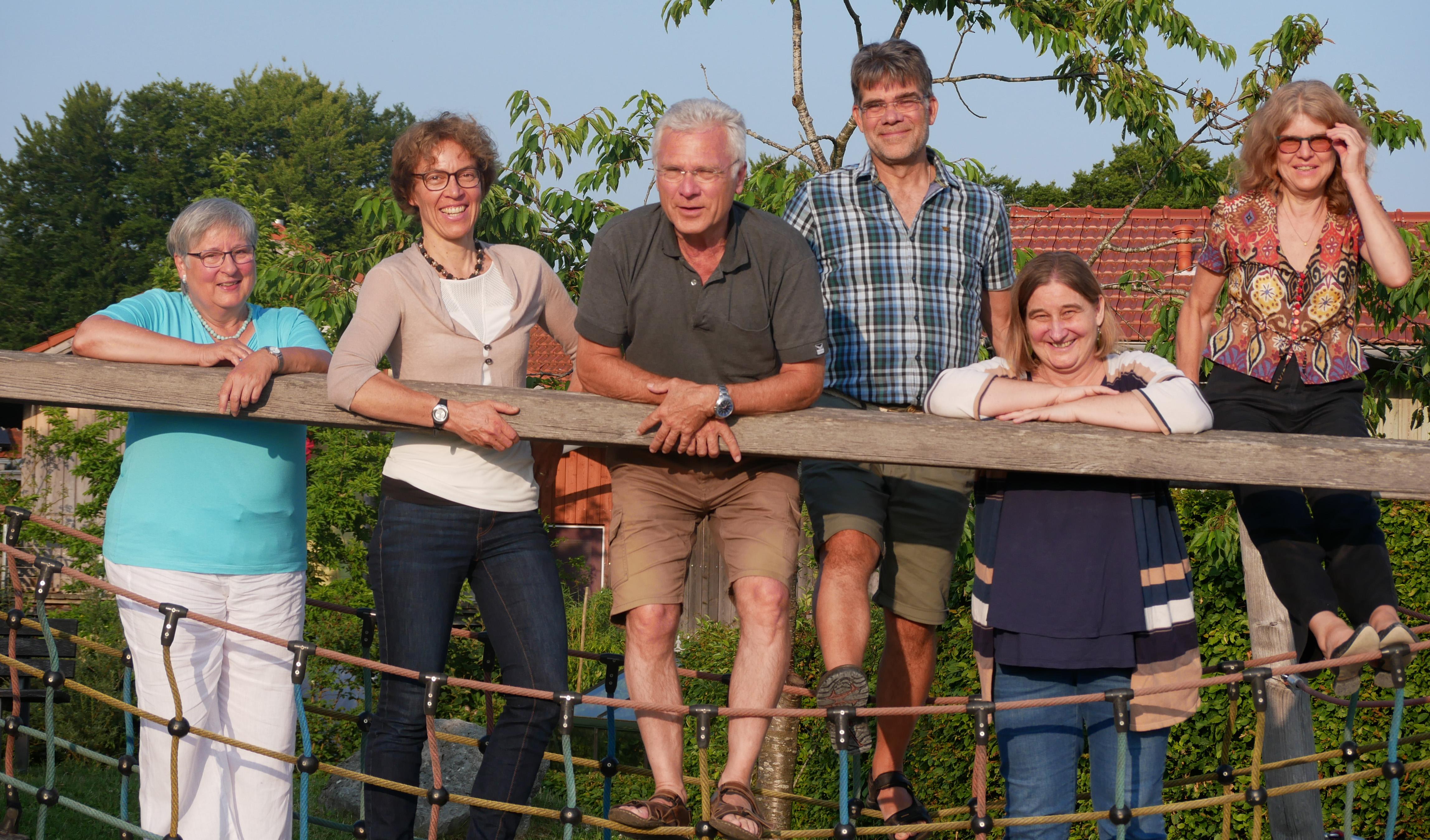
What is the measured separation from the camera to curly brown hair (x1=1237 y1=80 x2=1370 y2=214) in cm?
307

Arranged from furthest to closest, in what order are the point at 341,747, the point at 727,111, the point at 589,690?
the point at 589,690 < the point at 341,747 < the point at 727,111

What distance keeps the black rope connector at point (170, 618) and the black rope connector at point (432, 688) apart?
54cm

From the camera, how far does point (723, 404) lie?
275cm

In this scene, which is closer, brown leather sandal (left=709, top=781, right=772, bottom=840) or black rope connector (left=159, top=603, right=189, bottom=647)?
brown leather sandal (left=709, top=781, right=772, bottom=840)

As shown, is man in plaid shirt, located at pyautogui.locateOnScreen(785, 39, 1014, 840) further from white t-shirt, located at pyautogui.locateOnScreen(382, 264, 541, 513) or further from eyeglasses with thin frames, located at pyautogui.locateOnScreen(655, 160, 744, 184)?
white t-shirt, located at pyautogui.locateOnScreen(382, 264, 541, 513)

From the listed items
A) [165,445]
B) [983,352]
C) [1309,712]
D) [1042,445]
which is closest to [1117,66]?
[983,352]

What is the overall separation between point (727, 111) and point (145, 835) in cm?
209

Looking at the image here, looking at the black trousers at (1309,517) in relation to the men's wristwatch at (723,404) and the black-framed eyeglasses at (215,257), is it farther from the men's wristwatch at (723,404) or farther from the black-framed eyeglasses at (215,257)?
the black-framed eyeglasses at (215,257)

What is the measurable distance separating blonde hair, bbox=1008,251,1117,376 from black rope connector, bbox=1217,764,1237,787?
1.16 m

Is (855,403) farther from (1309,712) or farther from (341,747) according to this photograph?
(341,747)

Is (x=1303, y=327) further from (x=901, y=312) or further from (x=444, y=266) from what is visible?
(x=444, y=266)

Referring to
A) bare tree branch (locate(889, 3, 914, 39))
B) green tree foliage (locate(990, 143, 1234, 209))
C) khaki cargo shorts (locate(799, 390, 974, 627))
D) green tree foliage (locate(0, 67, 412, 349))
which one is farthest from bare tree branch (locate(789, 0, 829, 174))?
green tree foliage (locate(0, 67, 412, 349))

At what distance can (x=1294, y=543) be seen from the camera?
3.07 meters

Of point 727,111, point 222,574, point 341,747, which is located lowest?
point 341,747
